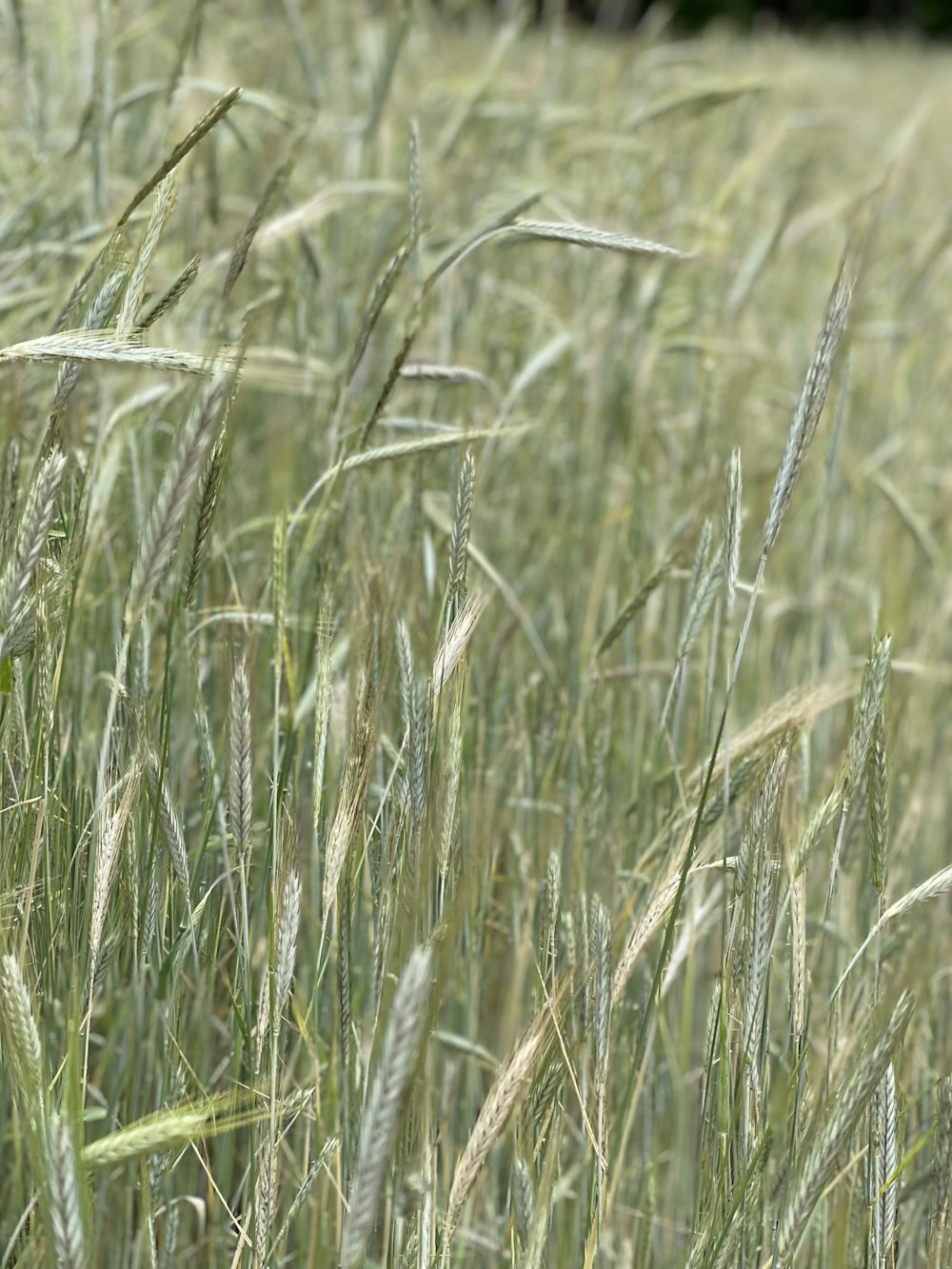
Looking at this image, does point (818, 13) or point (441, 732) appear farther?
point (818, 13)

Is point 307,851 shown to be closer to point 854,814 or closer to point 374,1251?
point 374,1251

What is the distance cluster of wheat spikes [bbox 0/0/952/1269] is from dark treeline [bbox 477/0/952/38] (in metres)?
12.6

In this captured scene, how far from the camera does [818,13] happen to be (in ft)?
56.0

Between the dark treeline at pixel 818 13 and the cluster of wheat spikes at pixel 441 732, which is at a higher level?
the dark treeline at pixel 818 13

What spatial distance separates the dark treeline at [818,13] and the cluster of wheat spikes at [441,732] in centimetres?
1262

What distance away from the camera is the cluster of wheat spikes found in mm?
582

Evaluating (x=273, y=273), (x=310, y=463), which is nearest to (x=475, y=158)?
(x=273, y=273)

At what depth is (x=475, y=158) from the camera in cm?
185

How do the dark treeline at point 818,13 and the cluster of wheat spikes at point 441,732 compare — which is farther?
the dark treeline at point 818,13

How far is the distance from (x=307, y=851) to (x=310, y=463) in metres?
0.34

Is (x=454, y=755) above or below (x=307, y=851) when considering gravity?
above

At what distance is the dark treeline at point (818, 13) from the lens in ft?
46.2

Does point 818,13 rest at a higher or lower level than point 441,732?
higher

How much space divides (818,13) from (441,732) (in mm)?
19005
